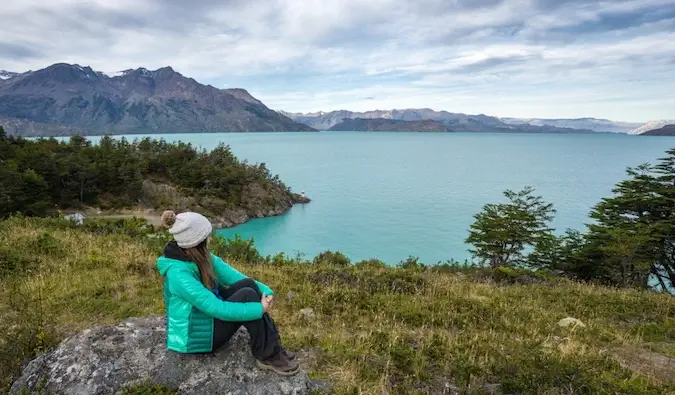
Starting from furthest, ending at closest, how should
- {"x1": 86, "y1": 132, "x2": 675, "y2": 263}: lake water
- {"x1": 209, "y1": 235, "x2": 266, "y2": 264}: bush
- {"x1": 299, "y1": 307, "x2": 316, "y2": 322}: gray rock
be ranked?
{"x1": 86, "y1": 132, "x2": 675, "y2": 263}: lake water, {"x1": 209, "y1": 235, "x2": 266, "y2": 264}: bush, {"x1": 299, "y1": 307, "x2": 316, "y2": 322}: gray rock

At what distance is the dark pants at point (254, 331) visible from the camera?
4520mm

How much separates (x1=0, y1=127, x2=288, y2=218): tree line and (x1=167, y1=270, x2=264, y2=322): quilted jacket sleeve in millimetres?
57215

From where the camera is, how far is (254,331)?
457 centimetres

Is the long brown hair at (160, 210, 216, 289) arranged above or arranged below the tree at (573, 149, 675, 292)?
above

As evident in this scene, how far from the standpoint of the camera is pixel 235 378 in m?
4.48

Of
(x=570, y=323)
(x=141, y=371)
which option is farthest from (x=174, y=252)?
(x=570, y=323)

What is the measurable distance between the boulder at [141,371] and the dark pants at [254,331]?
230mm

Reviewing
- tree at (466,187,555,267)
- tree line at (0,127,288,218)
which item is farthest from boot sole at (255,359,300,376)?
tree line at (0,127,288,218)

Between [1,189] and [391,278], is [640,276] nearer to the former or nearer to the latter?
[391,278]

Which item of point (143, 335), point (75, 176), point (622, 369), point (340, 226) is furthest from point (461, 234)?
point (75, 176)

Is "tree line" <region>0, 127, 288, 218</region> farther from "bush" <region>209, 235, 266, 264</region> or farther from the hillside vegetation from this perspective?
"bush" <region>209, 235, 266, 264</region>

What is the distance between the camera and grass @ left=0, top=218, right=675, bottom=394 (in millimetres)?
5523

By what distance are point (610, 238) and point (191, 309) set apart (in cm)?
3378

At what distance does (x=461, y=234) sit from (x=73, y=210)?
2412 inches
